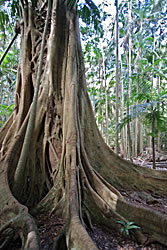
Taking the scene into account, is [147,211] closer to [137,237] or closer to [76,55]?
[137,237]

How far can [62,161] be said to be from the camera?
121 inches

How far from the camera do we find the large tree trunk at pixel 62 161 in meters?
2.26

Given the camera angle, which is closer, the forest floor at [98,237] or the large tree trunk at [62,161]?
the forest floor at [98,237]

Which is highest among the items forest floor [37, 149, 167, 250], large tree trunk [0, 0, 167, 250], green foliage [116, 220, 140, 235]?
large tree trunk [0, 0, 167, 250]

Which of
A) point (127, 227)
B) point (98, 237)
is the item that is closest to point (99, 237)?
point (98, 237)

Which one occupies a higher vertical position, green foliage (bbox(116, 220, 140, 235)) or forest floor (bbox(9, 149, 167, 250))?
green foliage (bbox(116, 220, 140, 235))

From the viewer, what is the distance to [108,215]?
2570 millimetres

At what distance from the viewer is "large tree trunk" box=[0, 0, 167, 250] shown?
226cm

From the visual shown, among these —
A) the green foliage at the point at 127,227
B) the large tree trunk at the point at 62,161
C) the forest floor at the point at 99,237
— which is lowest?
the forest floor at the point at 99,237

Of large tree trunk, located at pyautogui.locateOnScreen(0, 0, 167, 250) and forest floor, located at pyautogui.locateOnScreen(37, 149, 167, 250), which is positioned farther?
large tree trunk, located at pyautogui.locateOnScreen(0, 0, 167, 250)

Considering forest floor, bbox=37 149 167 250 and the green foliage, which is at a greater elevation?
the green foliage

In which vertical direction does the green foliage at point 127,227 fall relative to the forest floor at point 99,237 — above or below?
above

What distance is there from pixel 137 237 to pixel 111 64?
1520 cm

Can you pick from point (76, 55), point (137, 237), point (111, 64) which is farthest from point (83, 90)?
point (111, 64)
